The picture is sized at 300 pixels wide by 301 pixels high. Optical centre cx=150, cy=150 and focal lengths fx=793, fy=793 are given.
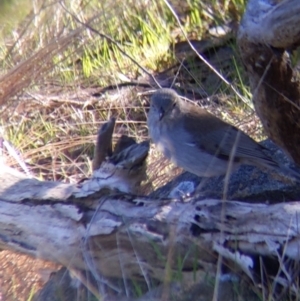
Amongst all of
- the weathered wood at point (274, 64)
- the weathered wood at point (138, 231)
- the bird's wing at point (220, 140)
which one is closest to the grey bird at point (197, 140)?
the bird's wing at point (220, 140)

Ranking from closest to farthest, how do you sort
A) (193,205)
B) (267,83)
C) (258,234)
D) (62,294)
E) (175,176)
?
(258,234)
(193,205)
(62,294)
(267,83)
(175,176)

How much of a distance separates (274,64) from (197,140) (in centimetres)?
68

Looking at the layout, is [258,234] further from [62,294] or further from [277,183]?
[277,183]

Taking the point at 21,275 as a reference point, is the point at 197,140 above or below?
below

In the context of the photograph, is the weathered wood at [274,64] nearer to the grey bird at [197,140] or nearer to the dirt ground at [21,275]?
the grey bird at [197,140]

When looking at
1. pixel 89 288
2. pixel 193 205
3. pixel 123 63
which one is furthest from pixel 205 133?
pixel 123 63

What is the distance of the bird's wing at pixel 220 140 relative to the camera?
448 cm

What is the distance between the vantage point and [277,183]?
454cm

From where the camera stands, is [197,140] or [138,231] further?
[197,140]

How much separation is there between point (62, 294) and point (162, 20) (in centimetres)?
361

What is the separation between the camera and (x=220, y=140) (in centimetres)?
459

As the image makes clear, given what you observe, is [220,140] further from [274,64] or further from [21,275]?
[21,275]

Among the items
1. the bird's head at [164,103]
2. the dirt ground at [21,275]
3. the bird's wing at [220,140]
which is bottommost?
the bird's wing at [220,140]

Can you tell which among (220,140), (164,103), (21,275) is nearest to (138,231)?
(21,275)
